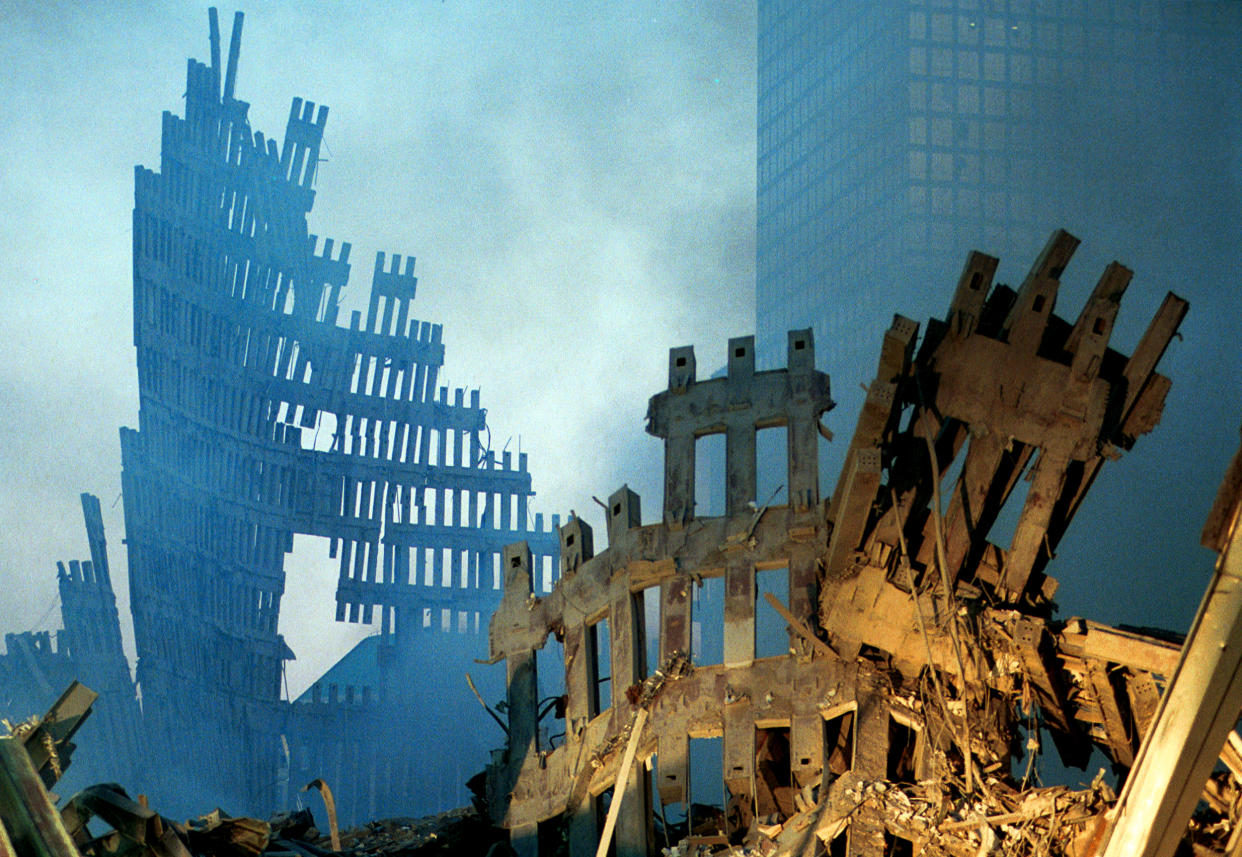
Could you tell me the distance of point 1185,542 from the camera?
23.9m

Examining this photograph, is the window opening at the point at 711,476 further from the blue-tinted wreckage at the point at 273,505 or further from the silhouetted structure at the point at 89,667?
the silhouetted structure at the point at 89,667

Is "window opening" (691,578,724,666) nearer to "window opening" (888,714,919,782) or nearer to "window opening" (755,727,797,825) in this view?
"window opening" (755,727,797,825)

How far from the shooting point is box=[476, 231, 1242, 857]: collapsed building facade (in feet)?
32.0

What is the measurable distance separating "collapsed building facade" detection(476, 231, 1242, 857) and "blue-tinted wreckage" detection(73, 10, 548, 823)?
14.5 meters

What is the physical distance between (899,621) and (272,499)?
21041mm

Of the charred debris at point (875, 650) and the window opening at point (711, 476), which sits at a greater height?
the window opening at point (711, 476)

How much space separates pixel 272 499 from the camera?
29.3 metres

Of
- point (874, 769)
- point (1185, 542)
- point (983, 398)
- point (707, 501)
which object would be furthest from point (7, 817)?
point (707, 501)

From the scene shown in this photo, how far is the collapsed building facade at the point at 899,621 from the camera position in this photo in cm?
976

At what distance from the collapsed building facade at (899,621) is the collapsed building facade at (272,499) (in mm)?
14735

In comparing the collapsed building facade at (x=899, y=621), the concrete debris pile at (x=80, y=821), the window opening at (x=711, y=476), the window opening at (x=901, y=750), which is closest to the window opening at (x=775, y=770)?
the collapsed building facade at (x=899, y=621)

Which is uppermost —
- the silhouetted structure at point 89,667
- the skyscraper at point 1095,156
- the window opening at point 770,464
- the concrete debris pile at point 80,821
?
the skyscraper at point 1095,156

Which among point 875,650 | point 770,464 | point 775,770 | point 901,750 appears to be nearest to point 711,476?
point 770,464

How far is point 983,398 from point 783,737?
5.14m
